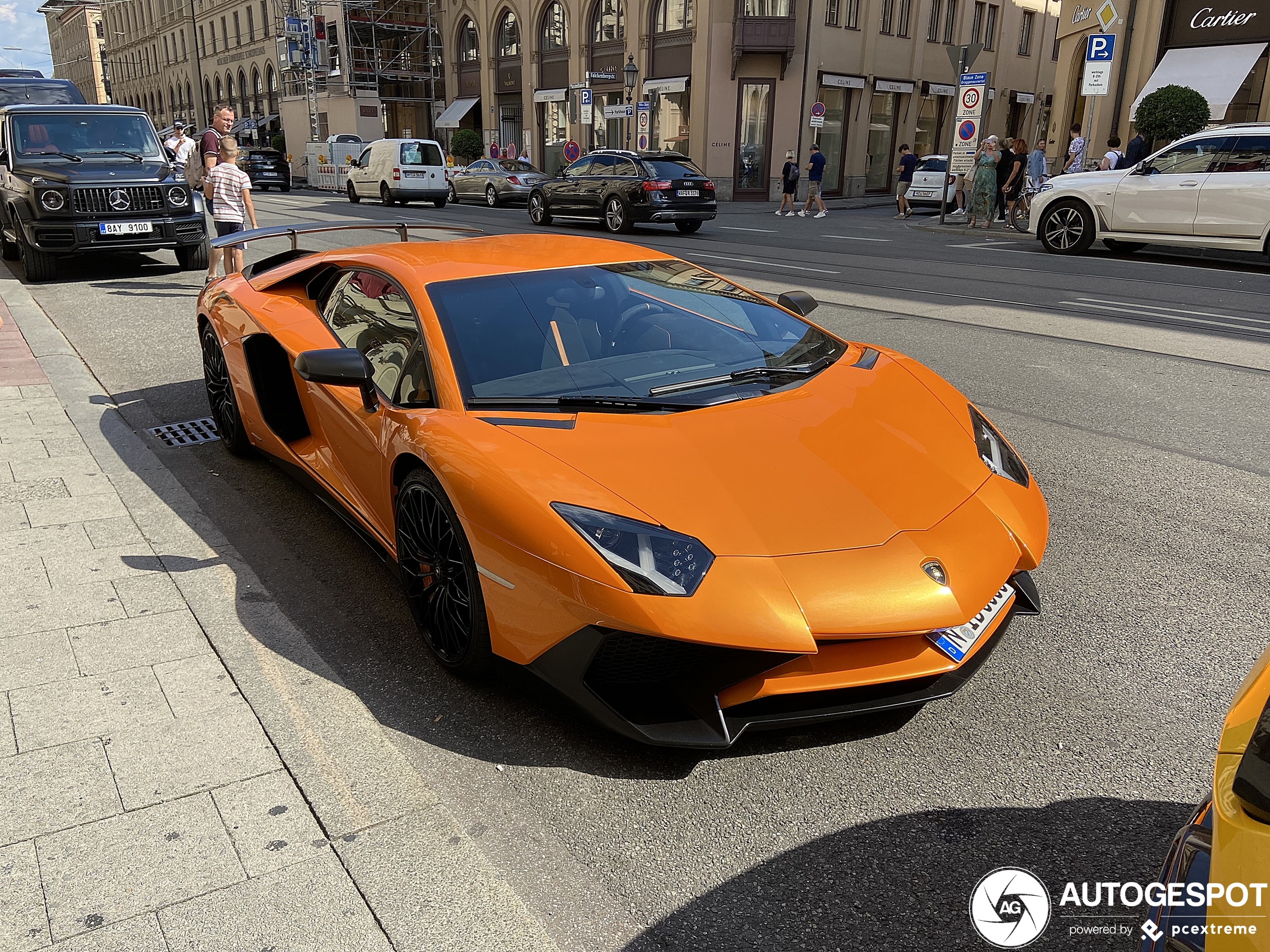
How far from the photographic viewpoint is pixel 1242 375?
7160 mm

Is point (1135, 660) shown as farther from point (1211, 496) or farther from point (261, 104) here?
point (261, 104)

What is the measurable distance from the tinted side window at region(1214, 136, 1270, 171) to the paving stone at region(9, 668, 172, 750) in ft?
49.4

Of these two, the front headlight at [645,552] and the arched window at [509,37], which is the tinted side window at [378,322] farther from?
the arched window at [509,37]

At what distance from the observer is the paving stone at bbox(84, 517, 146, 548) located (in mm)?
4191

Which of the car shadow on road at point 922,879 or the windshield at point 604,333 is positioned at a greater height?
the windshield at point 604,333

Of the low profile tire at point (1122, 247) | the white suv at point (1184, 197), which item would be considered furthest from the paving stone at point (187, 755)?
the low profile tire at point (1122, 247)

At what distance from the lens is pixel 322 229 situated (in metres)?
5.61

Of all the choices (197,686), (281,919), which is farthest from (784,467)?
(197,686)

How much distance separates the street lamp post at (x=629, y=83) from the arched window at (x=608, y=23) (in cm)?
125

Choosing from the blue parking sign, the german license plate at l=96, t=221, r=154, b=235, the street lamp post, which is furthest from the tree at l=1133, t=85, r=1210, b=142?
the street lamp post

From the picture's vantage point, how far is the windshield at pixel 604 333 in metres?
3.36

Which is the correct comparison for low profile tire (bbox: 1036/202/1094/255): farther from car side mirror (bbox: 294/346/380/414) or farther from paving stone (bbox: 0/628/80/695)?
paving stone (bbox: 0/628/80/695)

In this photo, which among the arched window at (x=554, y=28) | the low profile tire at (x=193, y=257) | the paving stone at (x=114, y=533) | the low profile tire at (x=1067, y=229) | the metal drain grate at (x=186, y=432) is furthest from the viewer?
the arched window at (x=554, y=28)

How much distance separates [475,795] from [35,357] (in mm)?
6790
